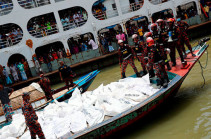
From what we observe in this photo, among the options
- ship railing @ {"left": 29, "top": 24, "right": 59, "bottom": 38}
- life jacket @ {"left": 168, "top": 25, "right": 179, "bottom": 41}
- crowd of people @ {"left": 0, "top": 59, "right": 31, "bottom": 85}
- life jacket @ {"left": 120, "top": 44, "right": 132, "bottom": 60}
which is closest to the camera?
life jacket @ {"left": 168, "top": 25, "right": 179, "bottom": 41}

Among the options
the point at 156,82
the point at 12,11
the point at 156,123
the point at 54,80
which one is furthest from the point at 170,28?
the point at 12,11

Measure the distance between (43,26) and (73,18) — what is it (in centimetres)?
279

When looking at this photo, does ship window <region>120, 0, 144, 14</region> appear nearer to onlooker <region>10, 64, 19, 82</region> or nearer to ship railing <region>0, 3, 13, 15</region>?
ship railing <region>0, 3, 13, 15</region>

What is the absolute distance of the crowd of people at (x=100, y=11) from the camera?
20.2m

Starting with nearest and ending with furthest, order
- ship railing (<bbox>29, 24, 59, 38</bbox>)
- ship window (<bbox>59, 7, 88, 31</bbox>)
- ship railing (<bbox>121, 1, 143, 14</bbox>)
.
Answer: ship railing (<bbox>29, 24, 59, 38</bbox>)
ship window (<bbox>59, 7, 88, 31</bbox>)
ship railing (<bbox>121, 1, 143, 14</bbox>)

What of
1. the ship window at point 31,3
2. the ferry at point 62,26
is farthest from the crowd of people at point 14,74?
the ship window at point 31,3

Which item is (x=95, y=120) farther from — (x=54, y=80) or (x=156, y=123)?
(x=54, y=80)

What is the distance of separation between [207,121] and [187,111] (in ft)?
2.84

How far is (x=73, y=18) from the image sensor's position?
19.9 m

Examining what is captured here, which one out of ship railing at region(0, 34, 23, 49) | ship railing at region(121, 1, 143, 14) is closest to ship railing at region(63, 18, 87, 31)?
ship railing at region(121, 1, 143, 14)

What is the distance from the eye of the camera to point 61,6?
1920 centimetres

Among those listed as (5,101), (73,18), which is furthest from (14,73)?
(5,101)

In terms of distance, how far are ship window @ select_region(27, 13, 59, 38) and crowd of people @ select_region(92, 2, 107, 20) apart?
3.95 m

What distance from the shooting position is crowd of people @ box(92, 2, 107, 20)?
66.2 feet
